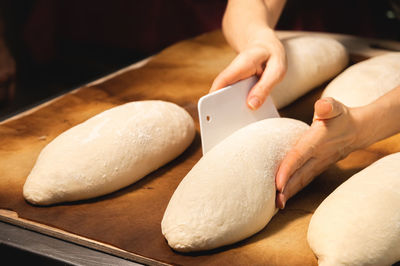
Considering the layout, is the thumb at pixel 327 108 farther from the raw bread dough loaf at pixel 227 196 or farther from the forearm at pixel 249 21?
the forearm at pixel 249 21

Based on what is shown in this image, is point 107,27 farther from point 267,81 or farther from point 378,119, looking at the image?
point 378,119

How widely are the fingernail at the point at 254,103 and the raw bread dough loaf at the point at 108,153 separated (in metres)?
0.22

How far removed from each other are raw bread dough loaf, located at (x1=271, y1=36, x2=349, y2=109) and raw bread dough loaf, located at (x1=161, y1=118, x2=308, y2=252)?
1.71ft

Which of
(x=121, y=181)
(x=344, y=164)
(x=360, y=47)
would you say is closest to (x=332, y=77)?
(x=360, y=47)

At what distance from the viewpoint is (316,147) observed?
1223 mm

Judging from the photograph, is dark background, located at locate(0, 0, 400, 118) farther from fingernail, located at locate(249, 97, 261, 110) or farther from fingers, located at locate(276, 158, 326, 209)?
fingers, located at locate(276, 158, 326, 209)

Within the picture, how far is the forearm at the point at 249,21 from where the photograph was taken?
1.74 m

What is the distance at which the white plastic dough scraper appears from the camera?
4.49 feet

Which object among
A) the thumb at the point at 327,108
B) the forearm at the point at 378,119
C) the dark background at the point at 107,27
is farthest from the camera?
the dark background at the point at 107,27

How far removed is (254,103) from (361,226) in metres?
0.55

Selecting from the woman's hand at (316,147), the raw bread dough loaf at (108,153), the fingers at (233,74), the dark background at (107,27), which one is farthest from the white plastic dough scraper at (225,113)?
the dark background at (107,27)

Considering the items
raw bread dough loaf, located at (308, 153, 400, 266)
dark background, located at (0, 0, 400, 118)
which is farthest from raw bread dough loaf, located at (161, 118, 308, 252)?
dark background, located at (0, 0, 400, 118)

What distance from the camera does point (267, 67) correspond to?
156 centimetres

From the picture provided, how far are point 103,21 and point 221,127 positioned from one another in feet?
8.27
